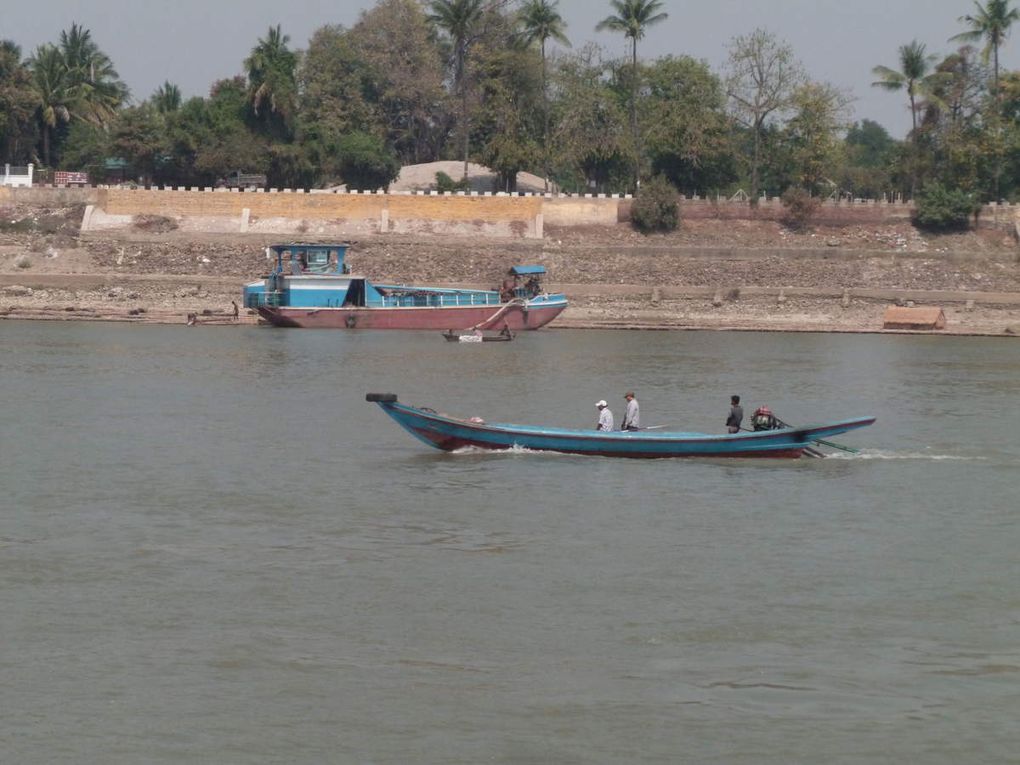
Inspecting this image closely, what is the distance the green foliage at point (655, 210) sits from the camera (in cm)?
6288

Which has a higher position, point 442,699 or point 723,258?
point 723,258

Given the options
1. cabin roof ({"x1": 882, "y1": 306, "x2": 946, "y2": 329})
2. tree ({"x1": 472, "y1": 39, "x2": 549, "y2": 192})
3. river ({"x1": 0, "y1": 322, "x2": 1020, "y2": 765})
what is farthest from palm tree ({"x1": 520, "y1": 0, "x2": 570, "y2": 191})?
river ({"x1": 0, "y1": 322, "x2": 1020, "y2": 765})

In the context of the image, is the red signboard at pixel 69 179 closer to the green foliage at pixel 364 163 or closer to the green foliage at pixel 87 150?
the green foliage at pixel 87 150

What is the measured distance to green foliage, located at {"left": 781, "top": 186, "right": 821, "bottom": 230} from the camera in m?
63.6

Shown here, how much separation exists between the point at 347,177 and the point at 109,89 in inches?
627

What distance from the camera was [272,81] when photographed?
69188mm

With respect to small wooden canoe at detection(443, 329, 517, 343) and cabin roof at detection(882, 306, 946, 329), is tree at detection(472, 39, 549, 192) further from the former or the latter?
small wooden canoe at detection(443, 329, 517, 343)

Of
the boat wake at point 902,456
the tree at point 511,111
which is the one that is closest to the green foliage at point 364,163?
the tree at point 511,111

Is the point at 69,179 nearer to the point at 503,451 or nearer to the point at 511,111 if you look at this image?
the point at 511,111

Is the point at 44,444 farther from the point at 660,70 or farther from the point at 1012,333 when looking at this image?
the point at 660,70

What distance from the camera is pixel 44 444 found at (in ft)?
83.9

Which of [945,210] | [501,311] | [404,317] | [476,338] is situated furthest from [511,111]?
[476,338]

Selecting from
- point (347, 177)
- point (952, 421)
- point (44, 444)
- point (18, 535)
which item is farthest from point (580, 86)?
point (18, 535)

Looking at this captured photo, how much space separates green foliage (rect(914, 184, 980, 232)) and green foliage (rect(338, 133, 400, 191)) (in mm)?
23860
